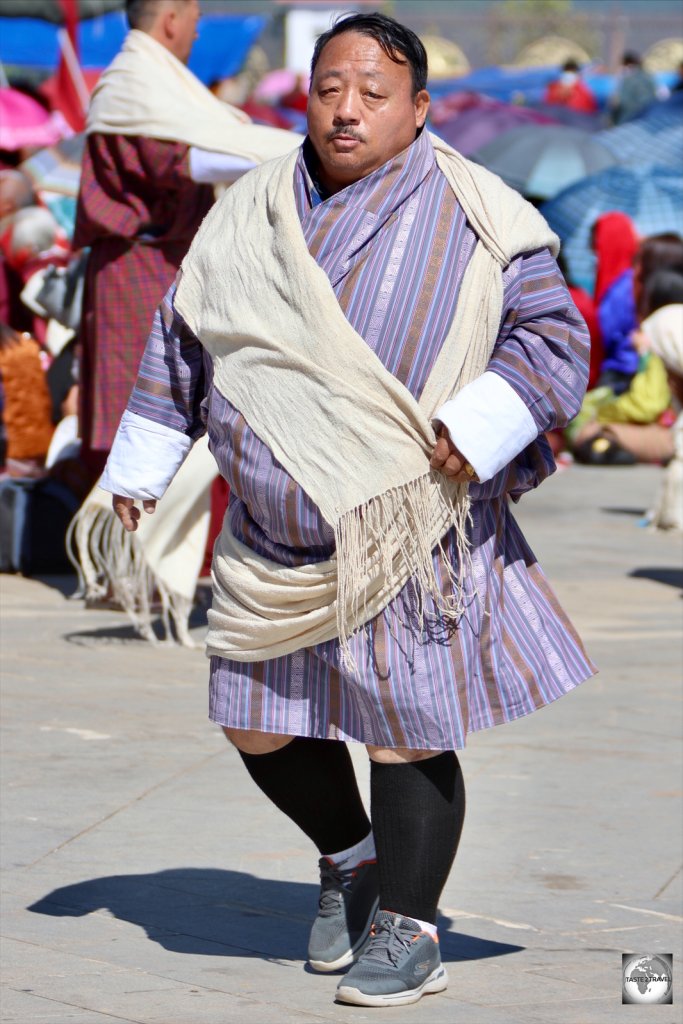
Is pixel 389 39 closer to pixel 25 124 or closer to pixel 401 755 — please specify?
pixel 401 755

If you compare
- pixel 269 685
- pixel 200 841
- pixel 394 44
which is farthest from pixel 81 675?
pixel 394 44

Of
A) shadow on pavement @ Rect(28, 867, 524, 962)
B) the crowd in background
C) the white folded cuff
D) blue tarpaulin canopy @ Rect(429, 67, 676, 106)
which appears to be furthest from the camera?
blue tarpaulin canopy @ Rect(429, 67, 676, 106)

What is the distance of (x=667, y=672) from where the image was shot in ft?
19.4

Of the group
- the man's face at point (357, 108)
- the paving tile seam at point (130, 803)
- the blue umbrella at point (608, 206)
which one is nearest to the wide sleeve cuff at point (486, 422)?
the man's face at point (357, 108)

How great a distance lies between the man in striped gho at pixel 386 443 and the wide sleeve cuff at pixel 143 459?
0.47 ft

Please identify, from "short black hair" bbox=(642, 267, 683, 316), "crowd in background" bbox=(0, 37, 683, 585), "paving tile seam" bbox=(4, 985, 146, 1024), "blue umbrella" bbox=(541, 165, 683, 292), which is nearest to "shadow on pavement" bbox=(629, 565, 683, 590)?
"crowd in background" bbox=(0, 37, 683, 585)

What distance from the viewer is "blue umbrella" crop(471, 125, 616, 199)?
15.2m

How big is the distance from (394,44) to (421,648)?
3.29 feet

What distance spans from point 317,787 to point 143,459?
0.66 m

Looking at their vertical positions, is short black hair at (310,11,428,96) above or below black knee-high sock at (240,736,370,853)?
above

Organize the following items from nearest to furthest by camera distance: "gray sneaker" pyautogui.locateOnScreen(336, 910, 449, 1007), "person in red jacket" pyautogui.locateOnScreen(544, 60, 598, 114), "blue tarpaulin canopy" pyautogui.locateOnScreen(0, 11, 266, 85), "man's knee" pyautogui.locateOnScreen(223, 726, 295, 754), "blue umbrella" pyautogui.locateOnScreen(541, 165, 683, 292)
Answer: "gray sneaker" pyautogui.locateOnScreen(336, 910, 449, 1007) < "man's knee" pyautogui.locateOnScreen(223, 726, 295, 754) < "blue umbrella" pyautogui.locateOnScreen(541, 165, 683, 292) < "blue tarpaulin canopy" pyautogui.locateOnScreen(0, 11, 266, 85) < "person in red jacket" pyautogui.locateOnScreen(544, 60, 598, 114)

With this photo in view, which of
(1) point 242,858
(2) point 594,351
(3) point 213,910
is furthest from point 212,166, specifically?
(2) point 594,351

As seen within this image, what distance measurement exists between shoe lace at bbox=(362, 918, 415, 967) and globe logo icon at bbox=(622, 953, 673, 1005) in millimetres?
383

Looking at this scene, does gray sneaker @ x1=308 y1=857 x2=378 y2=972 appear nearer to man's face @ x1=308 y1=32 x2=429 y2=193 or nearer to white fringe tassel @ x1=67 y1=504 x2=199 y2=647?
man's face @ x1=308 y1=32 x2=429 y2=193
